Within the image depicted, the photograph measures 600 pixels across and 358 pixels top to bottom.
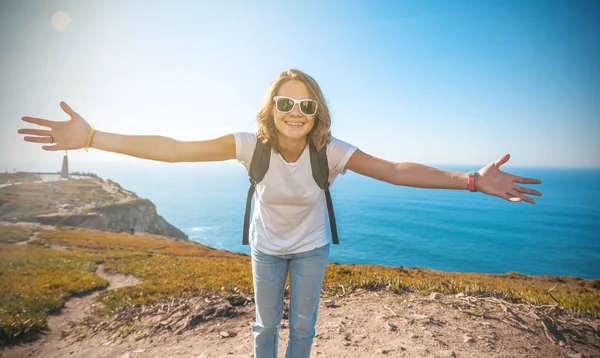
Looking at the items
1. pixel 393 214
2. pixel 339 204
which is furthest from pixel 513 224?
pixel 339 204

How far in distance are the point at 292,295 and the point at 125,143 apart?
2.13 metres

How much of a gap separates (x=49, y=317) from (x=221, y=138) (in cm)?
938

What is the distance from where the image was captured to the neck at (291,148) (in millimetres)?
2926

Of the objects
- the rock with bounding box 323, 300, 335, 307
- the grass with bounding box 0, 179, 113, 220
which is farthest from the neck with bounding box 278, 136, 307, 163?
the grass with bounding box 0, 179, 113, 220

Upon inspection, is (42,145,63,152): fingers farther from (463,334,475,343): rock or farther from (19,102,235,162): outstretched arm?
(463,334,475,343): rock

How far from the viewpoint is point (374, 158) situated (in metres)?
3.02

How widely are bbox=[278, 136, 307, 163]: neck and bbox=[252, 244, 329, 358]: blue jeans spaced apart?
92cm

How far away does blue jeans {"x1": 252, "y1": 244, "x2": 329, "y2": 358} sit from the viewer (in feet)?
9.29

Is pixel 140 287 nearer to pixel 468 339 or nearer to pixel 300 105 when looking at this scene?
pixel 468 339

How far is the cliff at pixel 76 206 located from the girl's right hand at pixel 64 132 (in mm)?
37174

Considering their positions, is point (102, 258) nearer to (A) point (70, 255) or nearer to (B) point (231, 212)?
(A) point (70, 255)

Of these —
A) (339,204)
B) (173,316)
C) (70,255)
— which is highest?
(173,316)

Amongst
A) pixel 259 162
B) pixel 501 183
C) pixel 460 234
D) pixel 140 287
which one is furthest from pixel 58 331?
pixel 460 234

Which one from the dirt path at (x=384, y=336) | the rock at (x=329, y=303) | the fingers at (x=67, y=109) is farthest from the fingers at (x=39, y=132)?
the rock at (x=329, y=303)
